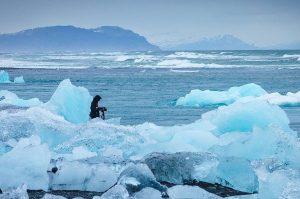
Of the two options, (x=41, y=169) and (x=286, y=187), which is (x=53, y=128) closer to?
(x=41, y=169)

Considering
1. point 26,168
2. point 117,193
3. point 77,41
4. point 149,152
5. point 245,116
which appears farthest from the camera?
point 77,41

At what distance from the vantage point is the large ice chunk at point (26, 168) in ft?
24.6

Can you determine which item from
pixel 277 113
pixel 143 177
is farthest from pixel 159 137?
pixel 143 177

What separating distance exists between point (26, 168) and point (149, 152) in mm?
2189

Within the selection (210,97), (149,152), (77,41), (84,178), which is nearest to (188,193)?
(84,178)

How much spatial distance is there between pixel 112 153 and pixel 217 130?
2842 mm

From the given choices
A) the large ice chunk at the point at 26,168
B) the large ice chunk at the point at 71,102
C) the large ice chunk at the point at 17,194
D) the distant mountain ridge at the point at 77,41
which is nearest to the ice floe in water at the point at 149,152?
the large ice chunk at the point at 26,168

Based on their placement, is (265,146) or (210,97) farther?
(210,97)

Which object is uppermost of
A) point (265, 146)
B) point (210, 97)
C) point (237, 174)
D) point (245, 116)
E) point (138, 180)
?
point (245, 116)

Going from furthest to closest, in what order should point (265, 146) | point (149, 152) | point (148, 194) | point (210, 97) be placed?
point (210, 97) < point (149, 152) < point (265, 146) < point (148, 194)

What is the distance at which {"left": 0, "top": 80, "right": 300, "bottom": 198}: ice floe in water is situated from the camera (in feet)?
23.5

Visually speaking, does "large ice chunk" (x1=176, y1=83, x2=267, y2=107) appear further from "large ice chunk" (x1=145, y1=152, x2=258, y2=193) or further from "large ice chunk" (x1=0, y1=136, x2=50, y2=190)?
"large ice chunk" (x1=0, y1=136, x2=50, y2=190)

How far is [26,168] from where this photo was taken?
761cm

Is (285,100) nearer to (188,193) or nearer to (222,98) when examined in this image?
(222,98)
